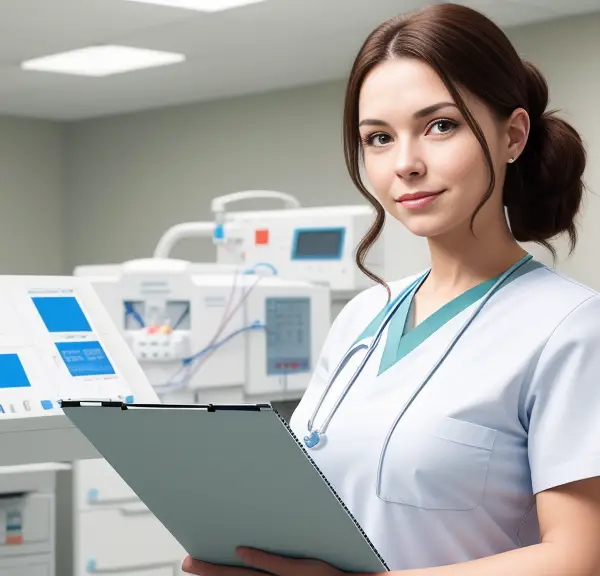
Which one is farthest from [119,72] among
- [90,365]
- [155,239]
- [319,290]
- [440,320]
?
[440,320]

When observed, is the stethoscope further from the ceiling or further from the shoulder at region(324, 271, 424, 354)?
the ceiling

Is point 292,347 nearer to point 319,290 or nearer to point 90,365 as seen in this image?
point 319,290

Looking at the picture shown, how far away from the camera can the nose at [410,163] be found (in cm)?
108

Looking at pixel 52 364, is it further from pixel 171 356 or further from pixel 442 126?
pixel 171 356

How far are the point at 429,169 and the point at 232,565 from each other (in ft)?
1.47

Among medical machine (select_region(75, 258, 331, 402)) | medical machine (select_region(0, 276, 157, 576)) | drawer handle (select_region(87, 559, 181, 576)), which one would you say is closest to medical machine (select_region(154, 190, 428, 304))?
medical machine (select_region(75, 258, 331, 402))

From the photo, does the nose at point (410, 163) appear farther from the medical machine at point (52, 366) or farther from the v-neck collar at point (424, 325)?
the medical machine at point (52, 366)

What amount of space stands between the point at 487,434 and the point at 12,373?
2.37ft

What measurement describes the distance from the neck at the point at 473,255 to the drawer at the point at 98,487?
78.8 inches

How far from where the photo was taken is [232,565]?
1.12 m

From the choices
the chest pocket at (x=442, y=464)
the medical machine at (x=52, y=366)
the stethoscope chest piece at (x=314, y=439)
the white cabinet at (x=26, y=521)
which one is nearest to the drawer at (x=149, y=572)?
the white cabinet at (x=26, y=521)

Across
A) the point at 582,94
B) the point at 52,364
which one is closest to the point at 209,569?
the point at 52,364

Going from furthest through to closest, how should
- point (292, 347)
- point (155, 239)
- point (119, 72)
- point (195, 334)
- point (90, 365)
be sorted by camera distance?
point (155, 239), point (119, 72), point (292, 347), point (195, 334), point (90, 365)

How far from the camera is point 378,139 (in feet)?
3.72
